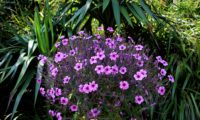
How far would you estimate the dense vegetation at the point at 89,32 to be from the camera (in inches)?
109

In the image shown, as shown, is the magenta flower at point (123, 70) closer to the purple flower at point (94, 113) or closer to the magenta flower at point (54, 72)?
the purple flower at point (94, 113)

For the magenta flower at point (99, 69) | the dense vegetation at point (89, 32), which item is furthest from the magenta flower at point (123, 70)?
the dense vegetation at point (89, 32)

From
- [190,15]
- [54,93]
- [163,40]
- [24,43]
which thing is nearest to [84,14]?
[24,43]

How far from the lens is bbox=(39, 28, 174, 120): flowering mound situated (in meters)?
2.16

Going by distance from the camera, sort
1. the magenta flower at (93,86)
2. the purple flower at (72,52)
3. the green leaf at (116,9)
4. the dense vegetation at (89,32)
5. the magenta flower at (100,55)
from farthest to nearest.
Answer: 1. the green leaf at (116,9)
2. the dense vegetation at (89,32)
3. the purple flower at (72,52)
4. the magenta flower at (100,55)
5. the magenta flower at (93,86)

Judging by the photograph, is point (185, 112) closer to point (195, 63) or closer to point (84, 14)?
point (195, 63)

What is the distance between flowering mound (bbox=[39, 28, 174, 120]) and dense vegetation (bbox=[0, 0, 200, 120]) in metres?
0.34

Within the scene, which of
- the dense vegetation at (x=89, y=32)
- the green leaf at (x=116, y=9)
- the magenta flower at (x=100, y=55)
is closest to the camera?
the magenta flower at (x=100, y=55)

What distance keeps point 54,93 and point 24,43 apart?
37.2 inches

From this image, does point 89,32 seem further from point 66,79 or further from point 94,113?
point 94,113

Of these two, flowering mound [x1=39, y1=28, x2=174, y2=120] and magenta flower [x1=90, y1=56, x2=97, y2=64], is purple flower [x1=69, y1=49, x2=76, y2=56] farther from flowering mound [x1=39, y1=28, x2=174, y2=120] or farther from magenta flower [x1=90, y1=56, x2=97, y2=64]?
magenta flower [x1=90, y1=56, x2=97, y2=64]

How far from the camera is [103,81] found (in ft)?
7.18

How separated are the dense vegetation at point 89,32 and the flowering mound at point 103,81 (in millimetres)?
340

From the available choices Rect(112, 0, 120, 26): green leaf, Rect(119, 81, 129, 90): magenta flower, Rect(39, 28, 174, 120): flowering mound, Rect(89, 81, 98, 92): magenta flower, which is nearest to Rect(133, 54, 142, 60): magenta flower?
Rect(39, 28, 174, 120): flowering mound
